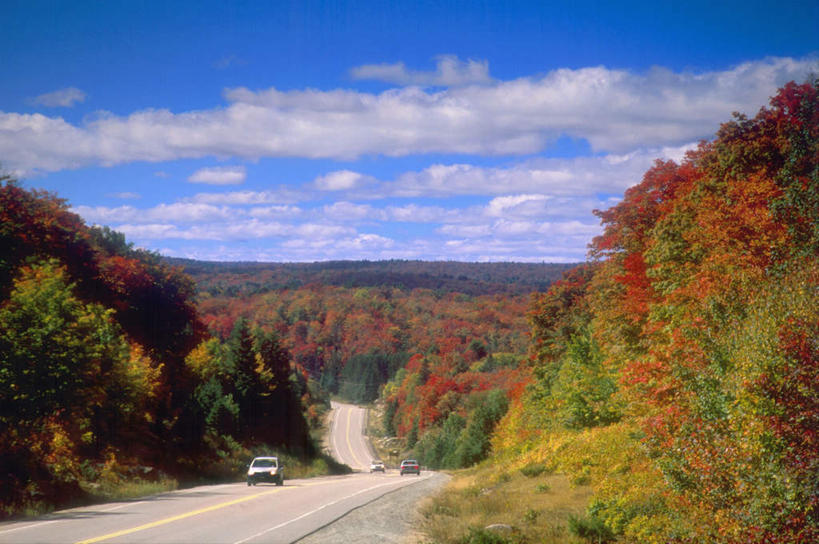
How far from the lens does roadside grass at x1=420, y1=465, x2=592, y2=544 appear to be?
603 inches

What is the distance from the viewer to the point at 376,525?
1792 centimetres

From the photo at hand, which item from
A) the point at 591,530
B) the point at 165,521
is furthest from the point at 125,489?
the point at 591,530

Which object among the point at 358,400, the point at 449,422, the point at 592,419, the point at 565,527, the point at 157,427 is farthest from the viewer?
the point at 358,400

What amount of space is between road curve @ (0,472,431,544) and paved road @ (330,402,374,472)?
66.5m

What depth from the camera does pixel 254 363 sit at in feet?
190

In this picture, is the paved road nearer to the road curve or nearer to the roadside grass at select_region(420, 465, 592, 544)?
the roadside grass at select_region(420, 465, 592, 544)

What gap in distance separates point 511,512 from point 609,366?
1254 cm

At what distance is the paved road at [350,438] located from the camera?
10452 centimetres

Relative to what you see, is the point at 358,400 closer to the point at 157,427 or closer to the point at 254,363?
the point at 254,363

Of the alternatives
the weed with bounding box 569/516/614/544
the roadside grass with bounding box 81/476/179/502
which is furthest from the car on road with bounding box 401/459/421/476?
the weed with bounding box 569/516/614/544

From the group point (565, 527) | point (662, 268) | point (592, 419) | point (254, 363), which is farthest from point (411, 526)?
point (254, 363)

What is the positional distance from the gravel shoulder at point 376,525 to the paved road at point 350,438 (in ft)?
215

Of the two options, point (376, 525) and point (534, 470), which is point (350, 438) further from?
point (376, 525)

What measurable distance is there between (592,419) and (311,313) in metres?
148
